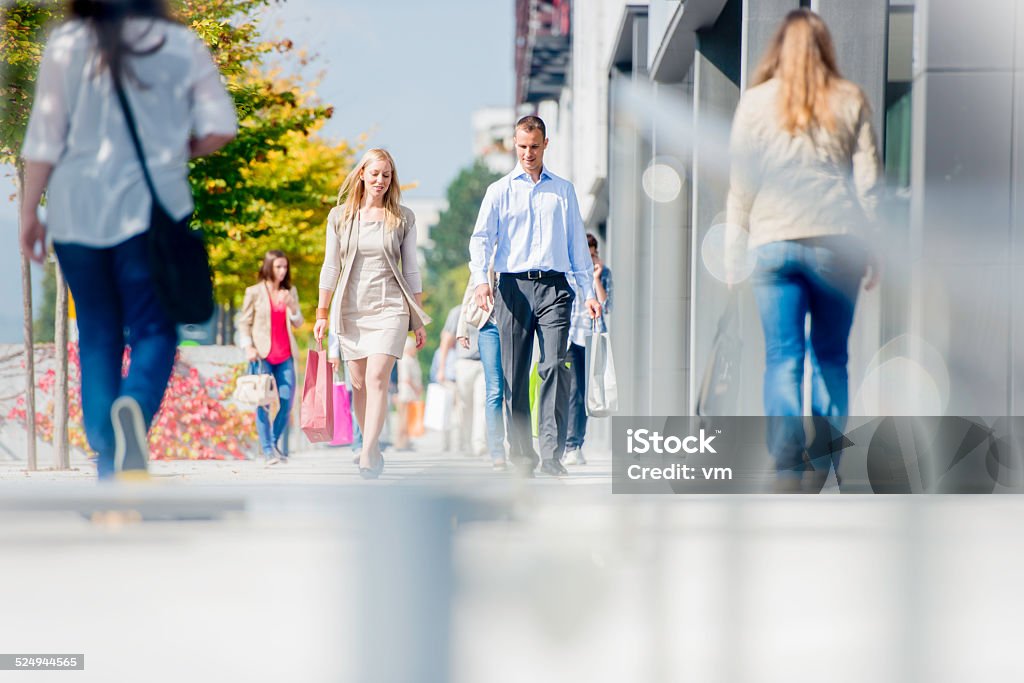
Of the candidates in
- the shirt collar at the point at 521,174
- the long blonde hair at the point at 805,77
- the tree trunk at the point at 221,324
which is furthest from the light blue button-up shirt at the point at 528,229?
the tree trunk at the point at 221,324

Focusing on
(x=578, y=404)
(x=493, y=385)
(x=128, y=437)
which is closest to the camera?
(x=128, y=437)

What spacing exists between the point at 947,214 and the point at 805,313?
92 cm

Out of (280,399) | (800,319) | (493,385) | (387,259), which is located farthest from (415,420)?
(800,319)

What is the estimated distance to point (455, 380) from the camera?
12531mm

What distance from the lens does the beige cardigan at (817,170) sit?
4664 millimetres

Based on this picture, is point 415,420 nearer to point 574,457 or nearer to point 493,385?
point 574,457

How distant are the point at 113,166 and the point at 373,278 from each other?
7.66ft

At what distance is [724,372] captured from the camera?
5750 mm

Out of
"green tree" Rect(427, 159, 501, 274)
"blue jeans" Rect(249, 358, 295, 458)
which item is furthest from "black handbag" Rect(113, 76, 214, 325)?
"green tree" Rect(427, 159, 501, 274)

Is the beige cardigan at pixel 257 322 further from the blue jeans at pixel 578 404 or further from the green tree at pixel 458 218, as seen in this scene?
the green tree at pixel 458 218

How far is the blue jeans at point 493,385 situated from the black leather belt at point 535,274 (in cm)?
102

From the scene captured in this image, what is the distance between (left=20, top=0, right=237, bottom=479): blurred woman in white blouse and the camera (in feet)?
13.9

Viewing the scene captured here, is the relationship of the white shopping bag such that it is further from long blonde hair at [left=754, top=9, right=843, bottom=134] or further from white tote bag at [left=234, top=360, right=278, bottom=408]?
long blonde hair at [left=754, top=9, right=843, bottom=134]

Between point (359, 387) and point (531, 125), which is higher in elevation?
point (531, 125)
